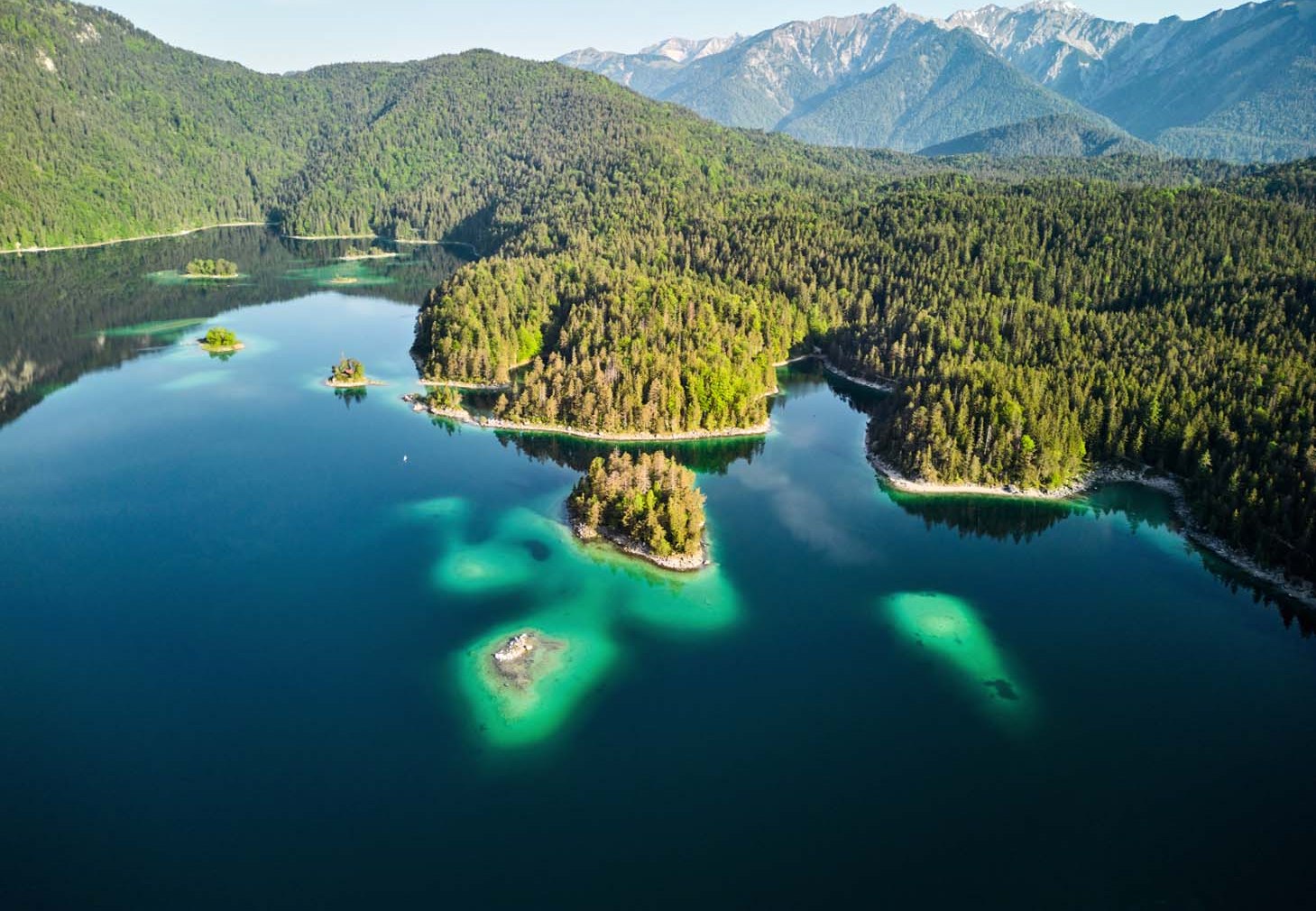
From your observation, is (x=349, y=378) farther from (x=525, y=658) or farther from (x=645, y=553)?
(x=525, y=658)

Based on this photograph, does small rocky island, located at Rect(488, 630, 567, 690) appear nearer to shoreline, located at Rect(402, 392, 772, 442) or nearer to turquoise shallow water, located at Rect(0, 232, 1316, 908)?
turquoise shallow water, located at Rect(0, 232, 1316, 908)

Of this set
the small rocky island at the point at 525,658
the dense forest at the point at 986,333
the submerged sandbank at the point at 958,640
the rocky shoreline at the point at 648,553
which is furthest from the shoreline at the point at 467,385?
the submerged sandbank at the point at 958,640

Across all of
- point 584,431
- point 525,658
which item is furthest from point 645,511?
point 584,431

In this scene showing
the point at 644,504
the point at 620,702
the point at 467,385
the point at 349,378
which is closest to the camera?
the point at 620,702

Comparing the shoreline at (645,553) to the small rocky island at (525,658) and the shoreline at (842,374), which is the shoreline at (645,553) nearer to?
the small rocky island at (525,658)

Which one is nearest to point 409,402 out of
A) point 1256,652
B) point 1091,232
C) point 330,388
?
point 330,388

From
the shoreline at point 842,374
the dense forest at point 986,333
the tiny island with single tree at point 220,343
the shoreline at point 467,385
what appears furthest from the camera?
the tiny island with single tree at point 220,343

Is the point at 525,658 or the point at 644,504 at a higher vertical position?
the point at 644,504
